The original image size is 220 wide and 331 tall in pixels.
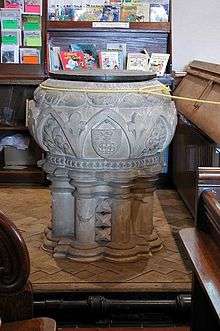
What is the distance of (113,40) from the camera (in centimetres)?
514

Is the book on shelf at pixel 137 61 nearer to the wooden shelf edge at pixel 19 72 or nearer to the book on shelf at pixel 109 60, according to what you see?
the book on shelf at pixel 109 60

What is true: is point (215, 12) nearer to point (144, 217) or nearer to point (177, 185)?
point (177, 185)

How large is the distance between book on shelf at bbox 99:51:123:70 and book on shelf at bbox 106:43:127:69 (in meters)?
0.05

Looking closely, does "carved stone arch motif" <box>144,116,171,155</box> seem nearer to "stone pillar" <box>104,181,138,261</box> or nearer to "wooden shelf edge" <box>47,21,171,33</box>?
"stone pillar" <box>104,181,138,261</box>

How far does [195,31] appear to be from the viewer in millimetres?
5203

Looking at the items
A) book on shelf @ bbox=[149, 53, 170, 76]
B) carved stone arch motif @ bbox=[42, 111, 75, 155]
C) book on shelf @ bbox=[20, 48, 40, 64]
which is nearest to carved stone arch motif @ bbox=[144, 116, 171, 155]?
carved stone arch motif @ bbox=[42, 111, 75, 155]

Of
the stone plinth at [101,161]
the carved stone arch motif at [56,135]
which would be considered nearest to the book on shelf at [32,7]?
the stone plinth at [101,161]

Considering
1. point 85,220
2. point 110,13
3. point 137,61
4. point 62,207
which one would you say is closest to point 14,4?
point 110,13

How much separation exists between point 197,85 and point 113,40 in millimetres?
1114

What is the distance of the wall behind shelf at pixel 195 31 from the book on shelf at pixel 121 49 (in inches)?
19.6

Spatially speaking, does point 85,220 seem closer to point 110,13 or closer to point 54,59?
point 54,59

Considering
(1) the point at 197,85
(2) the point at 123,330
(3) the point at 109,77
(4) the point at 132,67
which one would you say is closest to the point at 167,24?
(4) the point at 132,67

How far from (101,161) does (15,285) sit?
4.63 ft

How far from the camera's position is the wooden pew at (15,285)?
1.71 m
